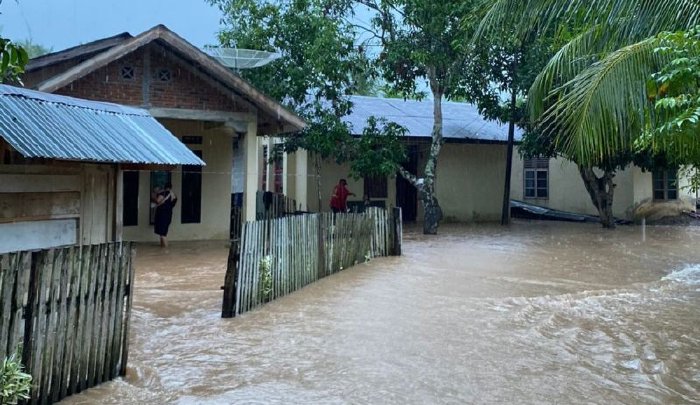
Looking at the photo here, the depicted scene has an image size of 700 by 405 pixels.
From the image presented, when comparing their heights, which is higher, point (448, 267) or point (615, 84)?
point (615, 84)

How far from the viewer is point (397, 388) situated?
4.82 m

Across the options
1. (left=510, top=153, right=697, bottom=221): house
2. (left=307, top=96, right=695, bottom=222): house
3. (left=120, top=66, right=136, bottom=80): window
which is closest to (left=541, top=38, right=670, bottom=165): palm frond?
(left=120, top=66, right=136, bottom=80): window

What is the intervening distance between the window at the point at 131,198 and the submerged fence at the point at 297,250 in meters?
6.26

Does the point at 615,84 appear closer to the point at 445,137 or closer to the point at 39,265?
the point at 39,265

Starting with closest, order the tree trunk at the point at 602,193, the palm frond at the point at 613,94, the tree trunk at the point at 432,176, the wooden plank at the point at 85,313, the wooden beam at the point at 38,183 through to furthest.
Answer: the wooden plank at the point at 85,313 < the wooden beam at the point at 38,183 < the palm frond at the point at 613,94 < the tree trunk at the point at 432,176 < the tree trunk at the point at 602,193

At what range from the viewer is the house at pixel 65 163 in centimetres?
583

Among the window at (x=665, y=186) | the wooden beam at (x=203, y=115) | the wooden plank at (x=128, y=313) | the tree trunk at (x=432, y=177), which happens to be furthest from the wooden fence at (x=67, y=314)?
the window at (x=665, y=186)

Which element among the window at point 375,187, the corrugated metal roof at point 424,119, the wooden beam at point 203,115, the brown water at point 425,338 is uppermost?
the corrugated metal roof at point 424,119

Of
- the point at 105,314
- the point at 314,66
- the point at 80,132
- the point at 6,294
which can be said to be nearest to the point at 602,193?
the point at 314,66

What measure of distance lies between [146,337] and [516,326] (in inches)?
161

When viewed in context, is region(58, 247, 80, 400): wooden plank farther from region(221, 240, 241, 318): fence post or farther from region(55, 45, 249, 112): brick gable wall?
region(55, 45, 249, 112): brick gable wall

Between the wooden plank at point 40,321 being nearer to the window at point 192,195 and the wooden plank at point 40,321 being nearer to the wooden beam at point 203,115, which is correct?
the wooden beam at point 203,115

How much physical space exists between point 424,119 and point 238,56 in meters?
9.98

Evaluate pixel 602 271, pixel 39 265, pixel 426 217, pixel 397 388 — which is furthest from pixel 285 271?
pixel 426 217
